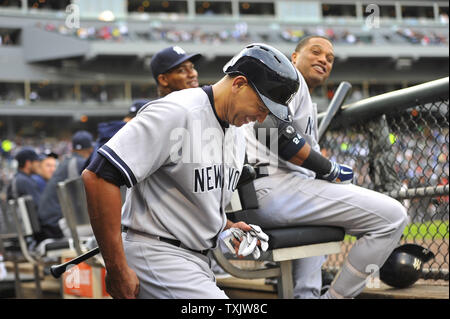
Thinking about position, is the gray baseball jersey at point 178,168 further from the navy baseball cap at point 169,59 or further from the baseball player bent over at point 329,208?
the navy baseball cap at point 169,59

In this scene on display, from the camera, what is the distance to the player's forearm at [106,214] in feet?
6.97

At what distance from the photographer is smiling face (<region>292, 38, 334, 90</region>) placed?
3.68 metres

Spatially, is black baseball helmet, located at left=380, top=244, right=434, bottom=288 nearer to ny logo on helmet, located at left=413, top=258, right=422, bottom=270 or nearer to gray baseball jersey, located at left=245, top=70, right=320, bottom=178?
ny logo on helmet, located at left=413, top=258, right=422, bottom=270

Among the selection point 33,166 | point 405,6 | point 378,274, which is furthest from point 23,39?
point 378,274

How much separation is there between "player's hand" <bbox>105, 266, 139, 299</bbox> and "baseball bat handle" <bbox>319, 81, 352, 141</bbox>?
2418 mm

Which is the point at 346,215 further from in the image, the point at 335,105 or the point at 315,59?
the point at 335,105

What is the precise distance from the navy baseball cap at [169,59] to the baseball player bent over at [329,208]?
1.16 meters

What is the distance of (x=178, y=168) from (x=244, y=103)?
35cm

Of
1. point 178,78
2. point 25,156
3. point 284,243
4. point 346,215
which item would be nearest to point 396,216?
point 346,215

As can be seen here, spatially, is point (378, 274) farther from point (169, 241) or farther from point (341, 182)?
point (169, 241)

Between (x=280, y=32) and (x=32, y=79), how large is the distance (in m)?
19.0

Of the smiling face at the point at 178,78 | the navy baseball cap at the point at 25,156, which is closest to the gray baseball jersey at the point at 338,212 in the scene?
the smiling face at the point at 178,78

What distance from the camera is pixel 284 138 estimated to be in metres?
3.16

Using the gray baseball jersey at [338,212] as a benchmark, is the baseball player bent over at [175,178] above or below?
above
